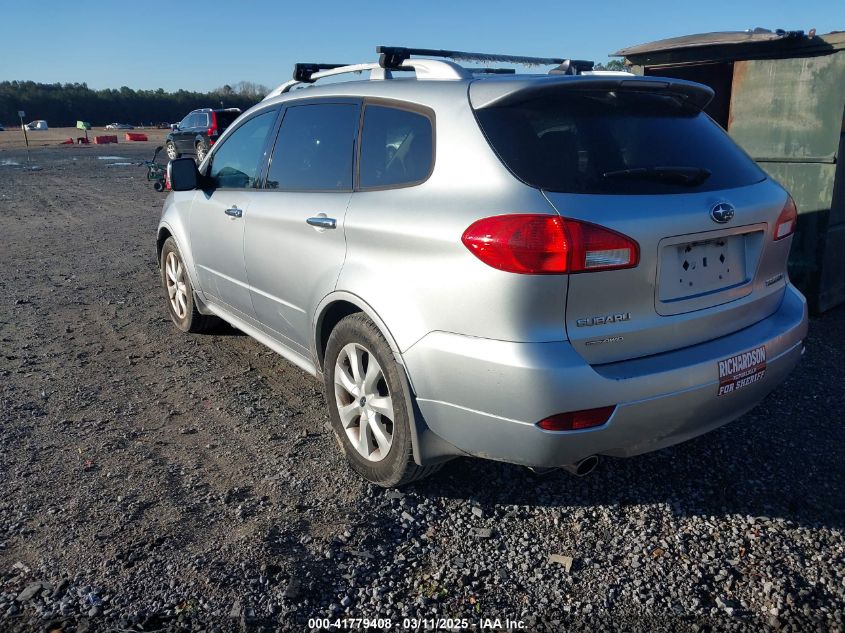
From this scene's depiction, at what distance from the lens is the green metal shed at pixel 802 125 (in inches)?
218

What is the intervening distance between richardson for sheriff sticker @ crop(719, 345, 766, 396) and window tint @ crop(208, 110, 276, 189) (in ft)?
9.56

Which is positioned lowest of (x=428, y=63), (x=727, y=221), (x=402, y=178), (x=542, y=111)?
(x=727, y=221)

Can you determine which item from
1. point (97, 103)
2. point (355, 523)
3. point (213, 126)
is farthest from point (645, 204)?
point (97, 103)

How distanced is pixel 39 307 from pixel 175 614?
16.7ft

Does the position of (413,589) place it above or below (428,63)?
below

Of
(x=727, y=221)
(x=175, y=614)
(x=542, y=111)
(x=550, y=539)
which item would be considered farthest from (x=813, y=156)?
(x=175, y=614)

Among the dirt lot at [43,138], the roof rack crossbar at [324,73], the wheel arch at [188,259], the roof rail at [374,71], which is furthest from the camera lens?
the dirt lot at [43,138]

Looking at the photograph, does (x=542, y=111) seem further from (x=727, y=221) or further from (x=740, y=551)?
(x=740, y=551)

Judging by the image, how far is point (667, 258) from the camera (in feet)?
8.84

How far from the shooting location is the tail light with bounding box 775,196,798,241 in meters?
3.14

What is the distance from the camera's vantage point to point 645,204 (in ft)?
8.68

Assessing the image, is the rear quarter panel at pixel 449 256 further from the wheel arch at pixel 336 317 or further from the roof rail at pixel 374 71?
the roof rail at pixel 374 71

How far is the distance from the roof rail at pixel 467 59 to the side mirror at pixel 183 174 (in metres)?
1.83

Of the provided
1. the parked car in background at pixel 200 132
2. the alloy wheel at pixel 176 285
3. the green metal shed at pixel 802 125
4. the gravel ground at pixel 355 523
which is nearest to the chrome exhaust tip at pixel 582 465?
the gravel ground at pixel 355 523
